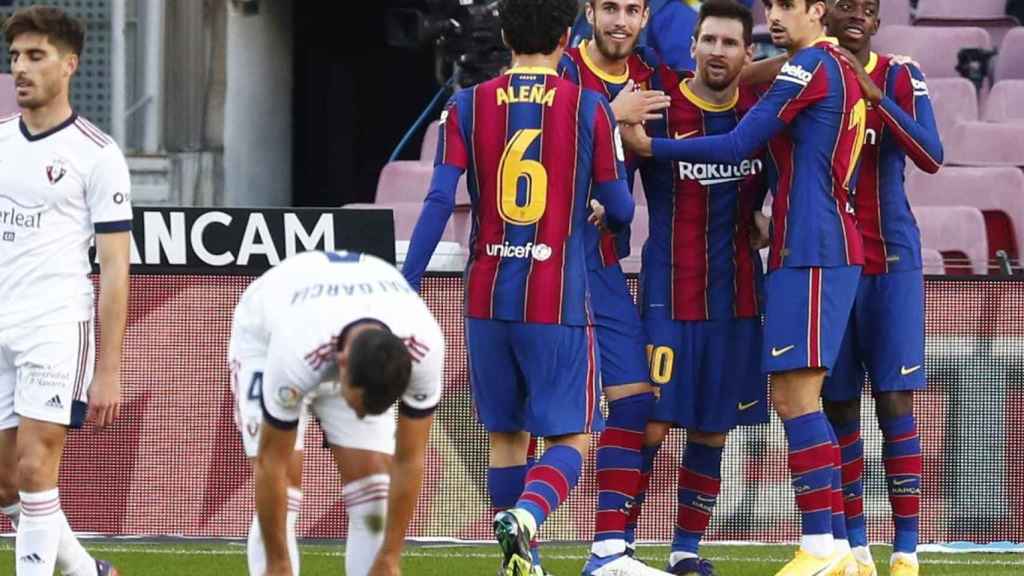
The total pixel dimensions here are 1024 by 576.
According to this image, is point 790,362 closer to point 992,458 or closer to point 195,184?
point 992,458

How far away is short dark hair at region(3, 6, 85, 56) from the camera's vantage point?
23.3 ft

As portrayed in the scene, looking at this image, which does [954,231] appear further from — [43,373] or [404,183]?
[43,373]

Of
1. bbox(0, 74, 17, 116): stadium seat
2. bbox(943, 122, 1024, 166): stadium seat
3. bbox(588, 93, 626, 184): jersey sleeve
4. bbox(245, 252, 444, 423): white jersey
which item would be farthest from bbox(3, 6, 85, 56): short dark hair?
bbox(943, 122, 1024, 166): stadium seat

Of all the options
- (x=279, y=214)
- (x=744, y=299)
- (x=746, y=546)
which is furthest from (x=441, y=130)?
(x=746, y=546)

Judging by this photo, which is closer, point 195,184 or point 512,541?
point 512,541

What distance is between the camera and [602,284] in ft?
25.5

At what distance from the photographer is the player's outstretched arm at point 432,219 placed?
23.9 feet

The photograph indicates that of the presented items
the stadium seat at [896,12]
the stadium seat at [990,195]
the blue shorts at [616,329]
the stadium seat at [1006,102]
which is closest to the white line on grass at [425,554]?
the blue shorts at [616,329]

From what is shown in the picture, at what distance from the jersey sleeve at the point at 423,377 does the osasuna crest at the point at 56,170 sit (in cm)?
169

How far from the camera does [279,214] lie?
9.44 meters

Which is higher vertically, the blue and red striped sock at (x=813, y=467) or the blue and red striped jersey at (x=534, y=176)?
the blue and red striped jersey at (x=534, y=176)

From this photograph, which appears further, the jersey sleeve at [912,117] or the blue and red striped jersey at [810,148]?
the jersey sleeve at [912,117]

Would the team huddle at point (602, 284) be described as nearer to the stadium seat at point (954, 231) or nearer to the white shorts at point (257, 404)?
the white shorts at point (257, 404)

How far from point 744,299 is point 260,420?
240 cm
